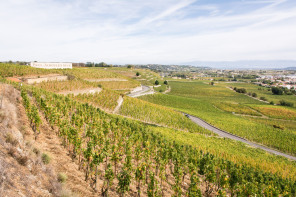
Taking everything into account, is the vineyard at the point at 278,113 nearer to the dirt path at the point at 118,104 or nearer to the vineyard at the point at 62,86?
the dirt path at the point at 118,104

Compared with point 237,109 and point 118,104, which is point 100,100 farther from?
point 237,109

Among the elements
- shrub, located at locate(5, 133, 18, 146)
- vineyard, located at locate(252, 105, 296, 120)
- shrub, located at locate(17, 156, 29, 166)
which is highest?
shrub, located at locate(5, 133, 18, 146)

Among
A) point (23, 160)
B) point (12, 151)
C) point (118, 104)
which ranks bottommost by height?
point (118, 104)

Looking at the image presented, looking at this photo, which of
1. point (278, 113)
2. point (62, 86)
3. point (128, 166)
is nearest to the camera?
point (128, 166)

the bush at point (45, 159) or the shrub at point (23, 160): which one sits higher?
the shrub at point (23, 160)

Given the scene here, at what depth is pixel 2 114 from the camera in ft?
44.5

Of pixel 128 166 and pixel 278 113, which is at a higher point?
pixel 128 166

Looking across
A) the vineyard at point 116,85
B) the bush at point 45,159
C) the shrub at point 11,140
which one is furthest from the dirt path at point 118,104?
the shrub at point 11,140

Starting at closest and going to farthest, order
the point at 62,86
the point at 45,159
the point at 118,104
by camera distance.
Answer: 1. the point at 45,159
2. the point at 62,86
3. the point at 118,104

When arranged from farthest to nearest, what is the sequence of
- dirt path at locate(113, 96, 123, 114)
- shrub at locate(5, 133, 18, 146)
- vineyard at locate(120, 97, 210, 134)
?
dirt path at locate(113, 96, 123, 114) < vineyard at locate(120, 97, 210, 134) < shrub at locate(5, 133, 18, 146)

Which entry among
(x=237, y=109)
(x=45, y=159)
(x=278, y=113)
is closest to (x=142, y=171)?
(x=45, y=159)

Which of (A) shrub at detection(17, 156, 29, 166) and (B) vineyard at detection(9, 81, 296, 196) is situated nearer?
(A) shrub at detection(17, 156, 29, 166)

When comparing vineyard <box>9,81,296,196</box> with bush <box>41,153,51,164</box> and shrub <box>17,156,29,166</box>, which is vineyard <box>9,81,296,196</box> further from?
shrub <box>17,156,29,166</box>

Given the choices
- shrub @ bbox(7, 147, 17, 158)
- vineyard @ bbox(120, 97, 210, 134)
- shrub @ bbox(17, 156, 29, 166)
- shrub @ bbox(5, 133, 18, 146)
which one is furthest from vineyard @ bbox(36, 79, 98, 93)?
shrub @ bbox(17, 156, 29, 166)
